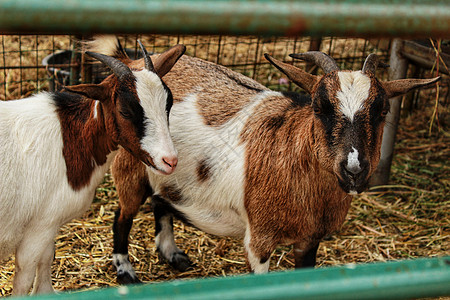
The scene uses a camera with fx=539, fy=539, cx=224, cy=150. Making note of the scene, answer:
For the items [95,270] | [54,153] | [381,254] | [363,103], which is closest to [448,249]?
[381,254]

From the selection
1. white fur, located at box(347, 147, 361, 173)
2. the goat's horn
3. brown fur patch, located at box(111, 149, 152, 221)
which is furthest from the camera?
brown fur patch, located at box(111, 149, 152, 221)

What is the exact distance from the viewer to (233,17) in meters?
0.90

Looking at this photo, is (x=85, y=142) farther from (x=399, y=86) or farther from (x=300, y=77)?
(x=399, y=86)

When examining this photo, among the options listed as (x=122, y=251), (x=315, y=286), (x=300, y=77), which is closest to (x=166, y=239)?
(x=122, y=251)

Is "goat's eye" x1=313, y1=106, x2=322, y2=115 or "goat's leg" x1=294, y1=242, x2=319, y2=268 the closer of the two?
"goat's eye" x1=313, y1=106, x2=322, y2=115

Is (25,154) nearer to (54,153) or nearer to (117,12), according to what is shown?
(54,153)

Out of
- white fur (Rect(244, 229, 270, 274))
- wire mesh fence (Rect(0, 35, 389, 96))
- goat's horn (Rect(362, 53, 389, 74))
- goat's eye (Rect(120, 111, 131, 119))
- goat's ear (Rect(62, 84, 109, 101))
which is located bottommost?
white fur (Rect(244, 229, 270, 274))

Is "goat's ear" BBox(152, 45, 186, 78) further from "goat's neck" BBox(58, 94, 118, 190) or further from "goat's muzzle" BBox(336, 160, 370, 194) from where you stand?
"goat's muzzle" BBox(336, 160, 370, 194)

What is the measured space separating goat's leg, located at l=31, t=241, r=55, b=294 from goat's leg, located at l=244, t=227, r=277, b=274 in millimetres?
1396

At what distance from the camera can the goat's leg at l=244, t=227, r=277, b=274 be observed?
12.5ft

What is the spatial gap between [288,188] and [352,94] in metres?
0.85

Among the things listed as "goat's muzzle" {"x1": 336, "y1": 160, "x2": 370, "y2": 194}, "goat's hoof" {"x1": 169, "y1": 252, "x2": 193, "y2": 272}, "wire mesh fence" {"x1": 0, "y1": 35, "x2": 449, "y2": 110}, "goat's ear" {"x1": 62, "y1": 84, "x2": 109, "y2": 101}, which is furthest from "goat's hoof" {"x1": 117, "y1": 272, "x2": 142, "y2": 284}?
"wire mesh fence" {"x1": 0, "y1": 35, "x2": 449, "y2": 110}

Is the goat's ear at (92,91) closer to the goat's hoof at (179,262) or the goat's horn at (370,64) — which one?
the goat's horn at (370,64)

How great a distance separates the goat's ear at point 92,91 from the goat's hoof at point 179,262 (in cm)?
188
